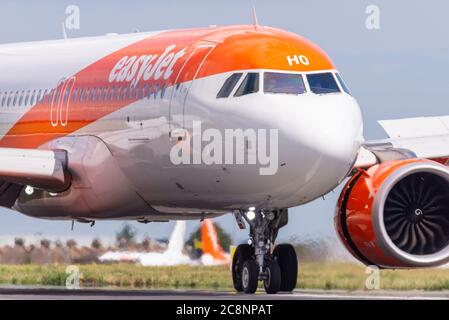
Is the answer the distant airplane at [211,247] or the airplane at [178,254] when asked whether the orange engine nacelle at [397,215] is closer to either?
the distant airplane at [211,247]

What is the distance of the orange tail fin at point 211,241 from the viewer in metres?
33.4

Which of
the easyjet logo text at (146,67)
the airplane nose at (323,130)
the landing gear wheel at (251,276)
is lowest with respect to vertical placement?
the landing gear wheel at (251,276)

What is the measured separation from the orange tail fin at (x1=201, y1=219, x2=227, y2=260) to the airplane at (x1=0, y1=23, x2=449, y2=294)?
3185mm

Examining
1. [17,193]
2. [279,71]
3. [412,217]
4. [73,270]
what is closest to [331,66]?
[279,71]

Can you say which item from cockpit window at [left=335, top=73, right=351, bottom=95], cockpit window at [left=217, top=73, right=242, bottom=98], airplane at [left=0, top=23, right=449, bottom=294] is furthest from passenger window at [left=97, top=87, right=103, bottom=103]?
cockpit window at [left=335, top=73, right=351, bottom=95]

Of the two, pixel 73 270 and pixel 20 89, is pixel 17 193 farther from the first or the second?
pixel 73 270

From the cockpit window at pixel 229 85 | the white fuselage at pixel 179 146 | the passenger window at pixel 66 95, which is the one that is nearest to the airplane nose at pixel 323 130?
the white fuselage at pixel 179 146

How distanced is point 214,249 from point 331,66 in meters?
7.72

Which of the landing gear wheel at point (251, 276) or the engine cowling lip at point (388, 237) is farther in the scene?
the engine cowling lip at point (388, 237)

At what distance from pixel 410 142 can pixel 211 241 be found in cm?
555

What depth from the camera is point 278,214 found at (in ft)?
90.0

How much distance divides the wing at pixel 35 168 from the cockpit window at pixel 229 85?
13.4ft

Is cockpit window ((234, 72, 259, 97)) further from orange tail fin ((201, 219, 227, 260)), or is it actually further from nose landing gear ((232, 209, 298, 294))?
orange tail fin ((201, 219, 227, 260))

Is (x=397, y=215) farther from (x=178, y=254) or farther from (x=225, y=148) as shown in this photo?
(x=178, y=254)
